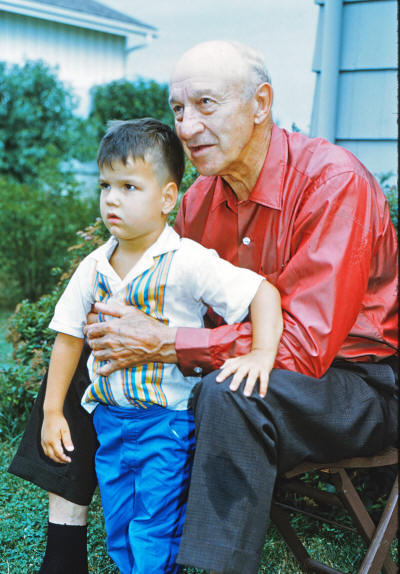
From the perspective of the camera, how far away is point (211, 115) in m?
2.00

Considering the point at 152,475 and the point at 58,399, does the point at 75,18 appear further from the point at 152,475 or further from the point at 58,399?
the point at 152,475

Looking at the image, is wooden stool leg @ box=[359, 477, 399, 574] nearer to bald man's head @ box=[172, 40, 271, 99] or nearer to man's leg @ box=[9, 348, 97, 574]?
man's leg @ box=[9, 348, 97, 574]

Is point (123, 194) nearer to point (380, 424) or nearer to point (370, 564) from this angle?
point (380, 424)

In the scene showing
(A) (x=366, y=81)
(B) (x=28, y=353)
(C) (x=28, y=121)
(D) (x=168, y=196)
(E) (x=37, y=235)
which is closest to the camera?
(D) (x=168, y=196)

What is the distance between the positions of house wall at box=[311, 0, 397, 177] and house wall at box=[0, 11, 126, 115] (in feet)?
37.8

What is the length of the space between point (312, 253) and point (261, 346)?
0.32 metres

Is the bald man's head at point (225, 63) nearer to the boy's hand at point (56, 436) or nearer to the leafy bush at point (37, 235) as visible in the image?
the boy's hand at point (56, 436)

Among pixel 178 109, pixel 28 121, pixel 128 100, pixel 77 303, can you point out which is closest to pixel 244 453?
pixel 77 303

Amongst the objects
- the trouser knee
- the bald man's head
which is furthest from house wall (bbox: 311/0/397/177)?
the trouser knee

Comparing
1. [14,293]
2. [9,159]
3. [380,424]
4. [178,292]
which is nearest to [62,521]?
[178,292]

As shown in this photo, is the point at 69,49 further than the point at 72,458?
Yes

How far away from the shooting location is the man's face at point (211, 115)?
198cm

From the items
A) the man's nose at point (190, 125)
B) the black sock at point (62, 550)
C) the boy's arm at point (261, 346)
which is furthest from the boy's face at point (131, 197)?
the black sock at point (62, 550)

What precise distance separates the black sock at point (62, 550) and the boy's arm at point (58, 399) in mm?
221
